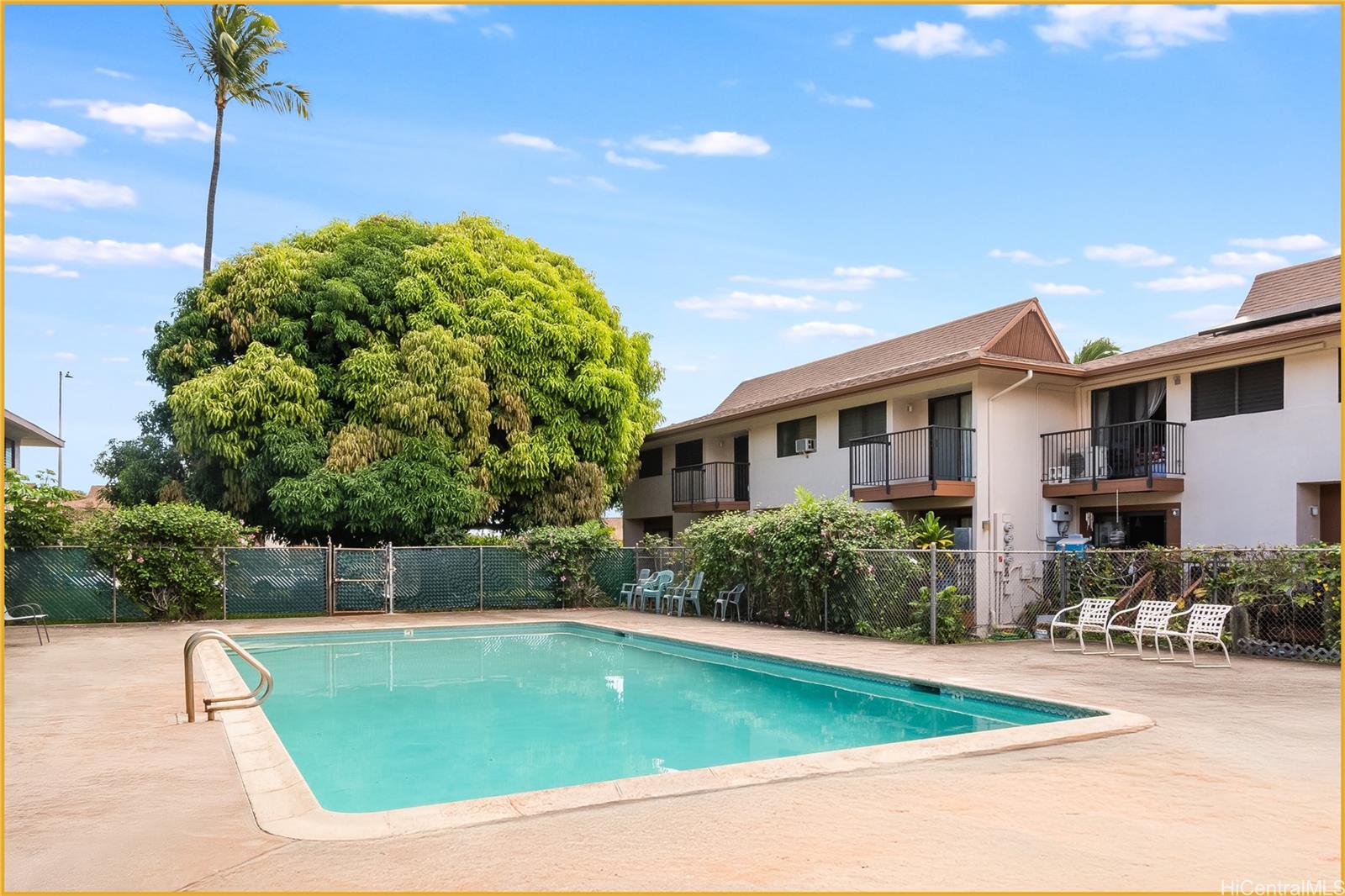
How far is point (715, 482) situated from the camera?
28.0m

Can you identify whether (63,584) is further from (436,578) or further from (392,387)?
(392,387)

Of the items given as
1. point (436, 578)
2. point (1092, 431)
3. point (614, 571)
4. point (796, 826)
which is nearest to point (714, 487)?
point (614, 571)

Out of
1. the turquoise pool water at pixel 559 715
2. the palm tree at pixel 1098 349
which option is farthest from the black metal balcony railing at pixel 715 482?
the palm tree at pixel 1098 349

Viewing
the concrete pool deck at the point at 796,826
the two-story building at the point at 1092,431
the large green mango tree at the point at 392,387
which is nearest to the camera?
the concrete pool deck at the point at 796,826

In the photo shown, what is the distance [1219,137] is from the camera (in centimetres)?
1755

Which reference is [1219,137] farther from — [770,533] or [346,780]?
[346,780]

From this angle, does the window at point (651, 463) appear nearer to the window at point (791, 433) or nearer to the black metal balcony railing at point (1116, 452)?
the window at point (791, 433)

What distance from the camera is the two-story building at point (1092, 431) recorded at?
17.0 meters

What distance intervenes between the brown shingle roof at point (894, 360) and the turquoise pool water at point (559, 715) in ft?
29.1

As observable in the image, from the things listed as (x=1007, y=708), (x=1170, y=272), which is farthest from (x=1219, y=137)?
(x=1170, y=272)

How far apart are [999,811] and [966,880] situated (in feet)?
4.12

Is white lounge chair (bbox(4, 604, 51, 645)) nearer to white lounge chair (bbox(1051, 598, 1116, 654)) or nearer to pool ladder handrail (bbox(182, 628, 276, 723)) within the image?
pool ladder handrail (bbox(182, 628, 276, 723))

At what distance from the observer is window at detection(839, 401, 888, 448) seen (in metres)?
22.6

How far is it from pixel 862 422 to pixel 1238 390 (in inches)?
305
